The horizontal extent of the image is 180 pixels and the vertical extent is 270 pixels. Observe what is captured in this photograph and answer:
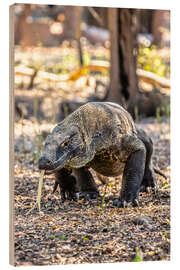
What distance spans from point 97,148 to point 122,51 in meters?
4.48

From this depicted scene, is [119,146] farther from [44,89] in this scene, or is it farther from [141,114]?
[44,89]

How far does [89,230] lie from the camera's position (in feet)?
11.5

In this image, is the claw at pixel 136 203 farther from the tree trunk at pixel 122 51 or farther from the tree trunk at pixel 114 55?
the tree trunk at pixel 114 55

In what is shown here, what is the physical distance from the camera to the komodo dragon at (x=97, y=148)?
11.3ft

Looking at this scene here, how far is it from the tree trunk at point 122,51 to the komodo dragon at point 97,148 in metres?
3.72

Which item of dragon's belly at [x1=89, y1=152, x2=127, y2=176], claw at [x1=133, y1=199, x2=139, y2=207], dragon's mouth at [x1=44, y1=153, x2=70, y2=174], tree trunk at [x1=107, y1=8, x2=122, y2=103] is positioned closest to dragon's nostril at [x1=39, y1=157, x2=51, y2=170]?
dragon's mouth at [x1=44, y1=153, x2=70, y2=174]

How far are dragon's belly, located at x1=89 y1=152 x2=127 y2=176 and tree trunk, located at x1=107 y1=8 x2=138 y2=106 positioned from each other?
3.84m

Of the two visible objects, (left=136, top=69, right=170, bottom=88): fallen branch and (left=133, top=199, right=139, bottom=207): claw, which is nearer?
(left=133, top=199, right=139, bottom=207): claw

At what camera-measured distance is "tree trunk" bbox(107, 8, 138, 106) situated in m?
7.89

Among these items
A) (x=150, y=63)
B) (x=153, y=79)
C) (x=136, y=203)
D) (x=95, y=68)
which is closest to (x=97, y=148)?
(x=136, y=203)

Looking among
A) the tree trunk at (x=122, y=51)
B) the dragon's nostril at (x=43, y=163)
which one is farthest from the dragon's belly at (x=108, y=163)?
the tree trunk at (x=122, y=51)

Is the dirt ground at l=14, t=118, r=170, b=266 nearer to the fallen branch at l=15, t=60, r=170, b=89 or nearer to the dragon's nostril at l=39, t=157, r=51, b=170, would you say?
the dragon's nostril at l=39, t=157, r=51, b=170

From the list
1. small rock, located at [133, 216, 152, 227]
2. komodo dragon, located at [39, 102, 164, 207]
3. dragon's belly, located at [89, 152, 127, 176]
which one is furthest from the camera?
dragon's belly, located at [89, 152, 127, 176]
